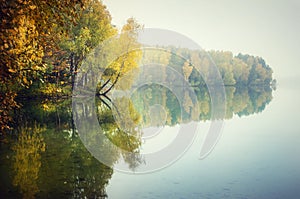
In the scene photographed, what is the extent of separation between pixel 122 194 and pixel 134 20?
36152 mm

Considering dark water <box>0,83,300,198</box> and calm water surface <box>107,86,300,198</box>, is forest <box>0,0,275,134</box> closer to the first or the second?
dark water <box>0,83,300,198</box>

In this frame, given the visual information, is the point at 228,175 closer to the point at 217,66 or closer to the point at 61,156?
the point at 61,156

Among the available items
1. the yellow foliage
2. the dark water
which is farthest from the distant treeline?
the yellow foliage

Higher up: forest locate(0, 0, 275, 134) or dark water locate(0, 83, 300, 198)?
forest locate(0, 0, 275, 134)

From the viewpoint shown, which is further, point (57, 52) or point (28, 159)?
point (57, 52)

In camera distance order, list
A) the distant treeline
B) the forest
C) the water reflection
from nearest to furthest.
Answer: the forest
the water reflection
the distant treeline

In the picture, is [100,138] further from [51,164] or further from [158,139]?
[51,164]

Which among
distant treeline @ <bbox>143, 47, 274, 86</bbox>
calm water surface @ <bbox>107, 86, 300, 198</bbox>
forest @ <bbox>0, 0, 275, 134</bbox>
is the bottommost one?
calm water surface @ <bbox>107, 86, 300, 198</bbox>

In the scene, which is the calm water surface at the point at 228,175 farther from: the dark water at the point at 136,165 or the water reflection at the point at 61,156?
the water reflection at the point at 61,156

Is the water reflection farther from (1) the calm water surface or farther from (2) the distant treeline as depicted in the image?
(2) the distant treeline

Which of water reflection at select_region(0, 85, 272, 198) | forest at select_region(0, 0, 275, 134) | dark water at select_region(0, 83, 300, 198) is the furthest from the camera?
dark water at select_region(0, 83, 300, 198)

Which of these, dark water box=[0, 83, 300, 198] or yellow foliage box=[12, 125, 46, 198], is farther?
dark water box=[0, 83, 300, 198]

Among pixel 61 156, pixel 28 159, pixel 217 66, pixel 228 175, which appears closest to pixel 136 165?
pixel 61 156

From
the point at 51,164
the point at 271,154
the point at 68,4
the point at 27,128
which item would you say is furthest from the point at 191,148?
the point at 68,4
